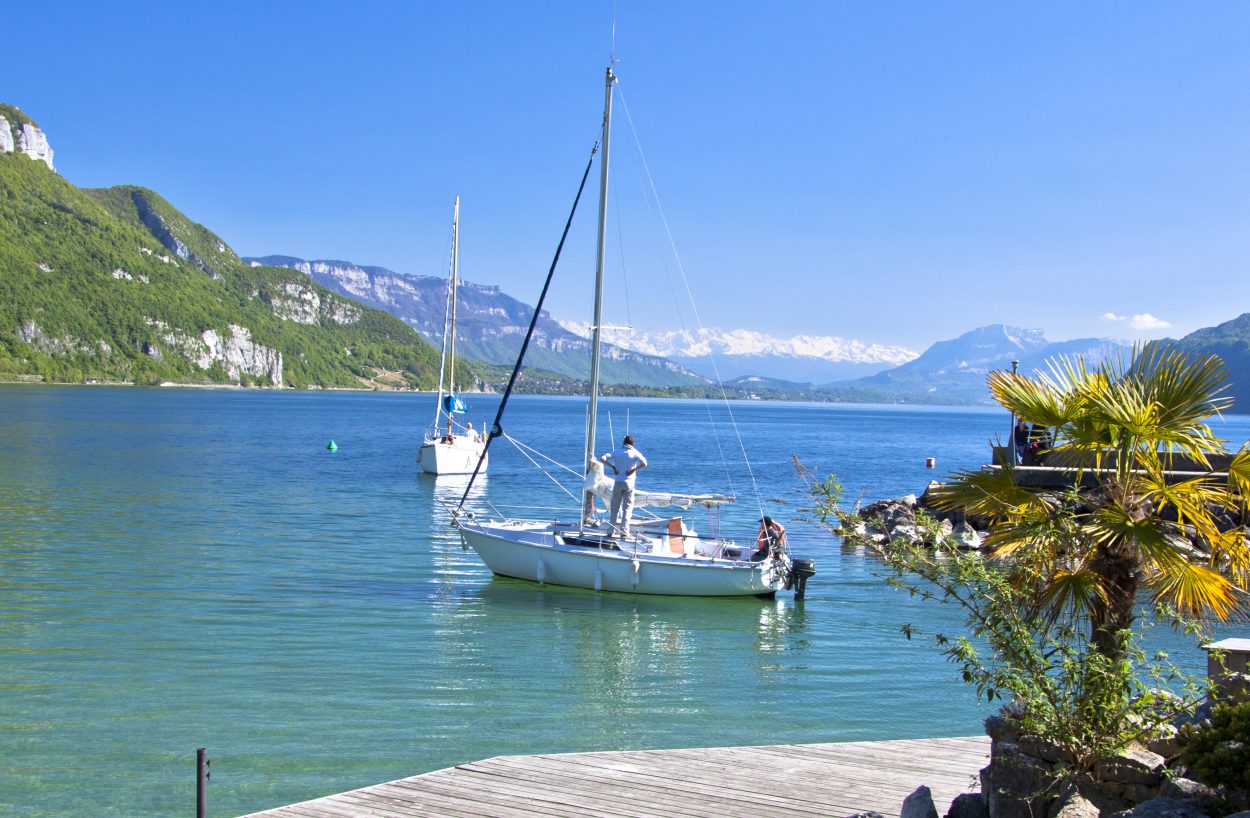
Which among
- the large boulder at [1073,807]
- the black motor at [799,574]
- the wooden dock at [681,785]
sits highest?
the large boulder at [1073,807]

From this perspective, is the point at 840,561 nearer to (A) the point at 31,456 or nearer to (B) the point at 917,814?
(B) the point at 917,814

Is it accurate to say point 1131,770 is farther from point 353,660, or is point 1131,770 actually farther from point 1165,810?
point 353,660

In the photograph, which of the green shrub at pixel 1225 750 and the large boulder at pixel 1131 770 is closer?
the green shrub at pixel 1225 750

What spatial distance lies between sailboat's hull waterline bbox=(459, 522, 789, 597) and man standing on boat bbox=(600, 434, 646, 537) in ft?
2.09

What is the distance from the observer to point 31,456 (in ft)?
164

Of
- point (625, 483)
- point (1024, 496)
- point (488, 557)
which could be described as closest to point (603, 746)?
point (1024, 496)

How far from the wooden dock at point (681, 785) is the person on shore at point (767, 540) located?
11989mm

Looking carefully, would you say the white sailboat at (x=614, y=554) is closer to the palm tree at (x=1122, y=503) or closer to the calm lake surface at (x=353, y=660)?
the calm lake surface at (x=353, y=660)

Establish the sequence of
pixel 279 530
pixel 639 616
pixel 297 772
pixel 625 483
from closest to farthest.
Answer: pixel 297 772 → pixel 639 616 → pixel 625 483 → pixel 279 530

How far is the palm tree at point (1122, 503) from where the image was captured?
670 cm

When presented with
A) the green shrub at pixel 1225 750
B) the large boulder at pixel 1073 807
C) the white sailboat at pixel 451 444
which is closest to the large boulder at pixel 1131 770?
the large boulder at pixel 1073 807

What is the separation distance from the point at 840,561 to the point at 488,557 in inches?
406

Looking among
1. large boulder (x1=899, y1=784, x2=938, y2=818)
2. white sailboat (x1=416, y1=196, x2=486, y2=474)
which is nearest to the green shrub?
large boulder (x1=899, y1=784, x2=938, y2=818)

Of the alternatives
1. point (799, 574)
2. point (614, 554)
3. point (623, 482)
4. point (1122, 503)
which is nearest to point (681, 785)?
point (1122, 503)
